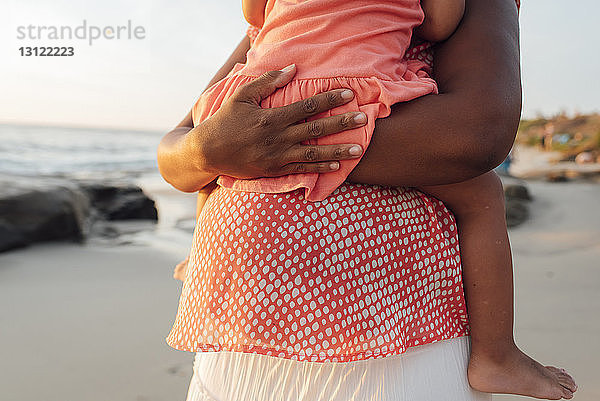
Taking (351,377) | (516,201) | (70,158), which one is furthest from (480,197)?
(70,158)

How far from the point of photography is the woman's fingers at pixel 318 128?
2.90 ft

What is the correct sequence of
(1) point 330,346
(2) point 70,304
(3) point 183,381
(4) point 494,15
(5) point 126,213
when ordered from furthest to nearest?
(5) point 126,213, (2) point 70,304, (3) point 183,381, (4) point 494,15, (1) point 330,346

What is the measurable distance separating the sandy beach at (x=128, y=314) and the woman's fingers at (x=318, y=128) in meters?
1.91

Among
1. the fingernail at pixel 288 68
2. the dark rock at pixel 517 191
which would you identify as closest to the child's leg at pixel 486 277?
the fingernail at pixel 288 68

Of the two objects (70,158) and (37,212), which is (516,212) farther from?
(70,158)

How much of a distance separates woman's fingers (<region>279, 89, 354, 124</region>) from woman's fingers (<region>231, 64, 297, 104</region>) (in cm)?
5

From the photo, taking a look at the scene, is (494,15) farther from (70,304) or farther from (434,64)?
(70,304)

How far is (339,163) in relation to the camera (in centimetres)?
89

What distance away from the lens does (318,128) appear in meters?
0.90

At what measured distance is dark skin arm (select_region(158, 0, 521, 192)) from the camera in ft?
2.89

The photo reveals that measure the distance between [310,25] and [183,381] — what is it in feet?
6.77

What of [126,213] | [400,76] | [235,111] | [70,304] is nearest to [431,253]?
[400,76]

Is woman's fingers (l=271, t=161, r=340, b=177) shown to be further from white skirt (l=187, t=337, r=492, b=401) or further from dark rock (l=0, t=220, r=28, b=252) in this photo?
dark rock (l=0, t=220, r=28, b=252)

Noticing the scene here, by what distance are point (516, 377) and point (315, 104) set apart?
0.66 metres
